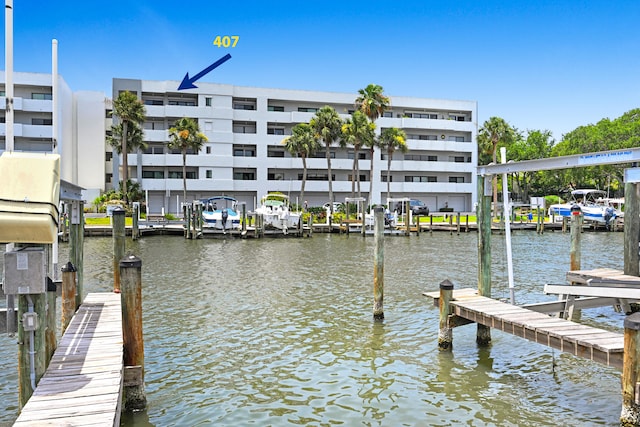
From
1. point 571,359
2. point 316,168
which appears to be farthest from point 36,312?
point 316,168

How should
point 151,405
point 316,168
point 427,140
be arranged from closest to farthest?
point 151,405 < point 316,168 < point 427,140

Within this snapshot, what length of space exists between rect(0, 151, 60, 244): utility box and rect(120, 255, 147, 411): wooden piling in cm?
206

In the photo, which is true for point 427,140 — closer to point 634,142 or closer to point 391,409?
point 634,142

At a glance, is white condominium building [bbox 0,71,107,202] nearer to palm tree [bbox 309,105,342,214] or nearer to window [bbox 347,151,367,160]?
→ palm tree [bbox 309,105,342,214]

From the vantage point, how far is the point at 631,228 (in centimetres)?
1435

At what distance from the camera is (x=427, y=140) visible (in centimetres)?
7219

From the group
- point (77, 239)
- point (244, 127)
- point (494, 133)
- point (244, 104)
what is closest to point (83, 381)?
point (77, 239)

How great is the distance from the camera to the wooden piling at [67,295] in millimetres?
9789

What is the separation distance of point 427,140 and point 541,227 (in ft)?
81.7

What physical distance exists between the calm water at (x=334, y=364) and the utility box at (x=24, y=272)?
301cm

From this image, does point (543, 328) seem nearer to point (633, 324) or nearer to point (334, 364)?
point (633, 324)

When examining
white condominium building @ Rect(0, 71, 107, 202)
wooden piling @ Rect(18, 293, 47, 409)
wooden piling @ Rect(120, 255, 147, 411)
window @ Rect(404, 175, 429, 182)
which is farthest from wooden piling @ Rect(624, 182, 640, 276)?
window @ Rect(404, 175, 429, 182)

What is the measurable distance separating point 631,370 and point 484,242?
4.98 meters

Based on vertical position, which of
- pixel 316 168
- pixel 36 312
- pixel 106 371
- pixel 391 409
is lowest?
pixel 391 409
